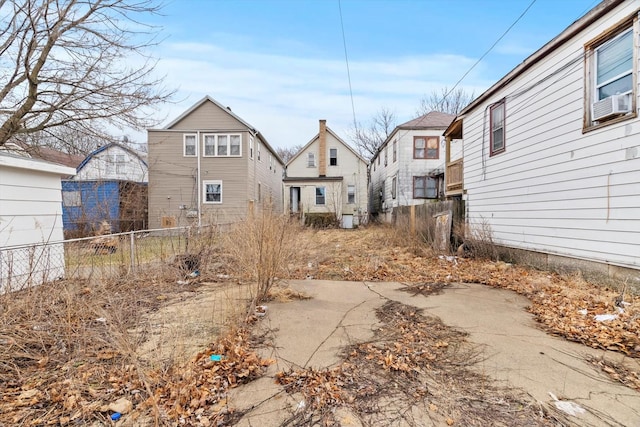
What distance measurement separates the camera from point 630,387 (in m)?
2.52

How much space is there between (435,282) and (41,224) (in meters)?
7.66

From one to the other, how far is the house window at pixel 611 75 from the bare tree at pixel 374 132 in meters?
31.2

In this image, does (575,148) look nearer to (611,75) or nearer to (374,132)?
(611,75)

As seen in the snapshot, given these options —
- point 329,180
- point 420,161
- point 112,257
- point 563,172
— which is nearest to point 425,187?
point 420,161

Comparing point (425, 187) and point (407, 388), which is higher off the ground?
point (425, 187)

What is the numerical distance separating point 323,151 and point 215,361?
824 inches

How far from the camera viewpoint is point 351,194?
2277 centimetres

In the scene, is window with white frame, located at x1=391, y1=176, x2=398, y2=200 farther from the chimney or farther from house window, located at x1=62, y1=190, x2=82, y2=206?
house window, located at x1=62, y1=190, x2=82, y2=206

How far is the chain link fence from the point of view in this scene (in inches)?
172

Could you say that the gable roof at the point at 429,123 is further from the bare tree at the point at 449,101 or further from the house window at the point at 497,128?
the bare tree at the point at 449,101

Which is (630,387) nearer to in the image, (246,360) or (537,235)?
(246,360)

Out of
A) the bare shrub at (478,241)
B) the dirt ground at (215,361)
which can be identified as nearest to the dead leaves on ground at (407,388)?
the dirt ground at (215,361)

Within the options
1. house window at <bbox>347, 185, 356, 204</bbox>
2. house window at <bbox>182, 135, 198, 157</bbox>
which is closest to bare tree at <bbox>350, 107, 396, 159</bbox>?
house window at <bbox>347, 185, 356, 204</bbox>

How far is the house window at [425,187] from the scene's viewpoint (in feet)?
62.0
